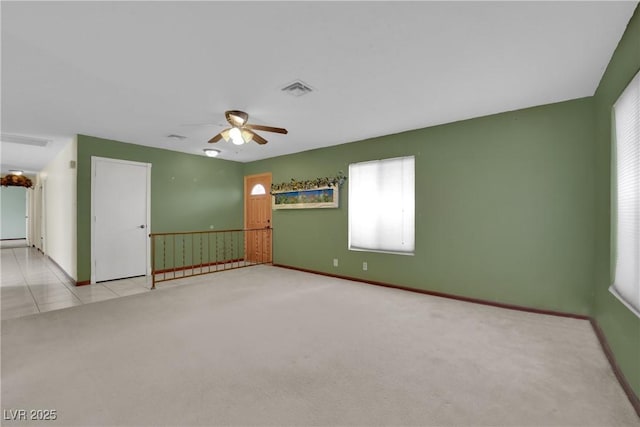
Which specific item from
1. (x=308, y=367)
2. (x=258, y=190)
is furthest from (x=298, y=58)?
(x=258, y=190)

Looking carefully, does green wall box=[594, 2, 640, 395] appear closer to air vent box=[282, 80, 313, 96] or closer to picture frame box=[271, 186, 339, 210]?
air vent box=[282, 80, 313, 96]

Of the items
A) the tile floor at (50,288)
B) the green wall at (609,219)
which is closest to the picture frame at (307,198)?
the tile floor at (50,288)

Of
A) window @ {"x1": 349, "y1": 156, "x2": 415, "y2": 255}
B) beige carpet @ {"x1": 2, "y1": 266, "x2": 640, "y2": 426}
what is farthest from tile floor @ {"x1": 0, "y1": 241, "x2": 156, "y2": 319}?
window @ {"x1": 349, "y1": 156, "x2": 415, "y2": 255}

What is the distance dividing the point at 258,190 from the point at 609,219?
605 centimetres

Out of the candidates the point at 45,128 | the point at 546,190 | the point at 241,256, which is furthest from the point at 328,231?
the point at 45,128

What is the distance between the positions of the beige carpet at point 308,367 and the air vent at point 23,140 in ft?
11.2

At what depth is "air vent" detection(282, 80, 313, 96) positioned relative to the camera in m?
2.86

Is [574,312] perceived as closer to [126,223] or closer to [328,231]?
[328,231]

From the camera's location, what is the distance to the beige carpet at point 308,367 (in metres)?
1.73

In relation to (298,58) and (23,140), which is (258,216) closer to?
(23,140)

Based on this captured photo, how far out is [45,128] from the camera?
14.2 feet

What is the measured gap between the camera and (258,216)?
6.89m

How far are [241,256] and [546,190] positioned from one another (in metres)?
6.14

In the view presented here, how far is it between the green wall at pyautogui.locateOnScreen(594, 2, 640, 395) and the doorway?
5432 millimetres
